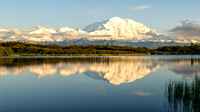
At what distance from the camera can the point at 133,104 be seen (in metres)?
19.1

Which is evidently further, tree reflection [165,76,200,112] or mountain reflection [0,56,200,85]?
mountain reflection [0,56,200,85]

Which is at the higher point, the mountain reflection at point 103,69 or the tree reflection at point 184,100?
the tree reflection at point 184,100

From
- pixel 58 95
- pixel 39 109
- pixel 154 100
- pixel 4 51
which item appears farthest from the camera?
pixel 4 51

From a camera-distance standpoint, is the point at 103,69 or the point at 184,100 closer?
the point at 184,100

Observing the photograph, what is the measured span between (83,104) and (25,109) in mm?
4898

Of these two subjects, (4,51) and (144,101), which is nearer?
(144,101)

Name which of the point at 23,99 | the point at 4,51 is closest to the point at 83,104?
the point at 23,99

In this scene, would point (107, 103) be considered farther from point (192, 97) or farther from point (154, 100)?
point (192, 97)

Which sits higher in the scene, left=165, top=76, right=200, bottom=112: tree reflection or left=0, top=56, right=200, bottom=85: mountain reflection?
left=165, top=76, right=200, bottom=112: tree reflection

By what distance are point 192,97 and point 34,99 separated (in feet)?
48.7

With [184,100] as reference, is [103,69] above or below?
below

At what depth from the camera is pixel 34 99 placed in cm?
2098

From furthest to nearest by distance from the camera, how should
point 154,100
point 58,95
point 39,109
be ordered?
point 58,95
point 154,100
point 39,109

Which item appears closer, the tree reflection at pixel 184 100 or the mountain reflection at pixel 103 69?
the tree reflection at pixel 184 100
